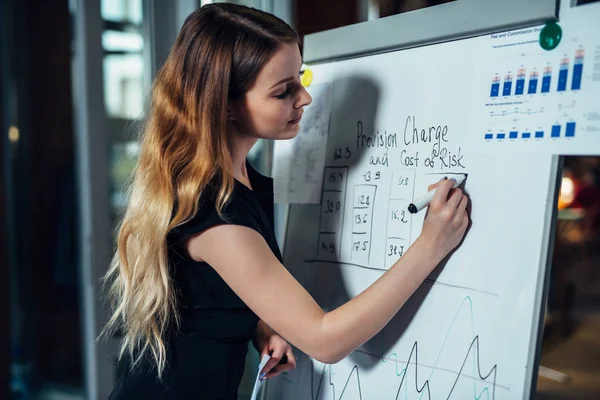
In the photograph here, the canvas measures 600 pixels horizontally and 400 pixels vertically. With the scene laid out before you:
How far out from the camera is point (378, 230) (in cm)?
110

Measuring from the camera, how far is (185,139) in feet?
3.37

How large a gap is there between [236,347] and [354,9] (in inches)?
136

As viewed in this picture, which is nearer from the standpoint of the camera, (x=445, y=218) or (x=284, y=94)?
(x=445, y=218)

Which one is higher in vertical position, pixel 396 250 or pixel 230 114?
pixel 230 114

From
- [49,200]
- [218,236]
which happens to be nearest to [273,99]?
[218,236]

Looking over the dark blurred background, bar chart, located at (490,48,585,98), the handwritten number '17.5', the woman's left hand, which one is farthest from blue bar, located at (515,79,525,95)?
the dark blurred background

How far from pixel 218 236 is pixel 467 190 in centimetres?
42

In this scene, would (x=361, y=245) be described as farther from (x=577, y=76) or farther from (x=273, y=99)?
(x=577, y=76)

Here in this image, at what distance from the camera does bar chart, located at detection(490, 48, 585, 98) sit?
0.83m

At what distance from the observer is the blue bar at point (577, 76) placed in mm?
826

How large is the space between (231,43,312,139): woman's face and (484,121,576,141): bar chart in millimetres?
A: 352

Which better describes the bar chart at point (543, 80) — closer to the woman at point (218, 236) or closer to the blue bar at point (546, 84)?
the blue bar at point (546, 84)

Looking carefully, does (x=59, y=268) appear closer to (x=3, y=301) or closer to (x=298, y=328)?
(x=3, y=301)

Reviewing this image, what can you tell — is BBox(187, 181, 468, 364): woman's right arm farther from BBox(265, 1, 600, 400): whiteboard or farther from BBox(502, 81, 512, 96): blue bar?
BBox(502, 81, 512, 96): blue bar
